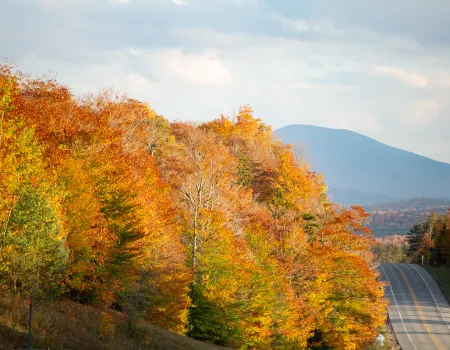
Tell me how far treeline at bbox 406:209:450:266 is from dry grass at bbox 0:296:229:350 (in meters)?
110

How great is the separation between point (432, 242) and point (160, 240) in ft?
398

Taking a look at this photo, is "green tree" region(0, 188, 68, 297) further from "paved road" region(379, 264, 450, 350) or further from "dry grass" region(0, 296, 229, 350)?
"paved road" region(379, 264, 450, 350)

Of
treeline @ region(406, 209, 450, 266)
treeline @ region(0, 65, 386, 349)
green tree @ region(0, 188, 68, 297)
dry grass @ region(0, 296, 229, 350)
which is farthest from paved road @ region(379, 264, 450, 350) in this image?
green tree @ region(0, 188, 68, 297)

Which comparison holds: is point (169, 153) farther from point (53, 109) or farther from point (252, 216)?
point (53, 109)

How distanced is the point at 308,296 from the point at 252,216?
12.0 m

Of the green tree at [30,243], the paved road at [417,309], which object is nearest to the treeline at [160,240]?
the green tree at [30,243]

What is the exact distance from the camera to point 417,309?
99500 millimetres

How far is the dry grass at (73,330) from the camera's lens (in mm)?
24891

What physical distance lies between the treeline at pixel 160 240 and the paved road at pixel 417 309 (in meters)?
17.4

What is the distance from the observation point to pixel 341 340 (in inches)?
2340

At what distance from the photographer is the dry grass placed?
24891 mm

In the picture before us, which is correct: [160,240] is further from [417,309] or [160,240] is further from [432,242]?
[432,242]

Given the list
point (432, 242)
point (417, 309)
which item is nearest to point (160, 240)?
point (417, 309)

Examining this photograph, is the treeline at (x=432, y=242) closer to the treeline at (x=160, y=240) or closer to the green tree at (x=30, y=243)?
the treeline at (x=160, y=240)
